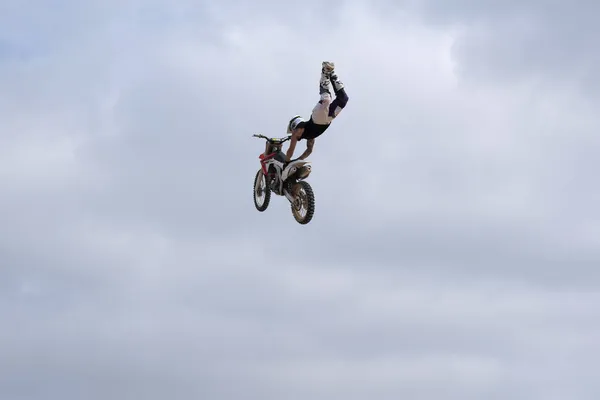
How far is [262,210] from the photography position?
48531mm

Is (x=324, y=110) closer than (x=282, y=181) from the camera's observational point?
Yes

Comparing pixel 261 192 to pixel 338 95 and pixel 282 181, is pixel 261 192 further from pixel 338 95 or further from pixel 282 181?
pixel 338 95

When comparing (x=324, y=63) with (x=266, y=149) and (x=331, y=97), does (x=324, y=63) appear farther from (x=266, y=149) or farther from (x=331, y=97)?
(x=266, y=149)

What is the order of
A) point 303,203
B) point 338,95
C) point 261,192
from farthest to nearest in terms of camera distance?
1. point 261,192
2. point 303,203
3. point 338,95

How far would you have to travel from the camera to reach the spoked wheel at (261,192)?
1879 inches

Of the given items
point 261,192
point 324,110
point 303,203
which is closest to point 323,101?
point 324,110

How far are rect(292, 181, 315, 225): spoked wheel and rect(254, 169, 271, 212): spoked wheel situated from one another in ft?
9.51

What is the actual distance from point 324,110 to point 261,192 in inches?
327

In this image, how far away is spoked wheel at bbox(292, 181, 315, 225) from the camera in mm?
43625

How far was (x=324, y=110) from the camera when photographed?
135ft

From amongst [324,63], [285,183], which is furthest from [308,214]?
[324,63]

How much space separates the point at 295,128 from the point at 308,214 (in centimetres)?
316

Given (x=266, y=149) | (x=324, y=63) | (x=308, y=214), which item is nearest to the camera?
(x=324, y=63)

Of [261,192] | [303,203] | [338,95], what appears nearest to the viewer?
[338,95]
